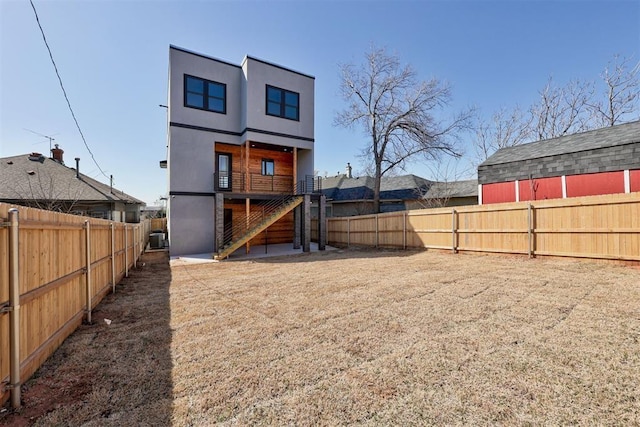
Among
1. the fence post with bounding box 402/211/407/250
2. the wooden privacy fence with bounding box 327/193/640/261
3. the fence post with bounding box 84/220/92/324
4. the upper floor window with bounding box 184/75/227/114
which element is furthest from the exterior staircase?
the fence post with bounding box 84/220/92/324

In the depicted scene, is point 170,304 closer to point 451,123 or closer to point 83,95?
point 83,95

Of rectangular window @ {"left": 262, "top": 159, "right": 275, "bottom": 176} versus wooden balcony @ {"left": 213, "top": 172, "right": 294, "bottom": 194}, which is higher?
rectangular window @ {"left": 262, "top": 159, "right": 275, "bottom": 176}

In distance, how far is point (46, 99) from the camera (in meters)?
9.55

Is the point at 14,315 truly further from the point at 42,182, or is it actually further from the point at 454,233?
the point at 42,182

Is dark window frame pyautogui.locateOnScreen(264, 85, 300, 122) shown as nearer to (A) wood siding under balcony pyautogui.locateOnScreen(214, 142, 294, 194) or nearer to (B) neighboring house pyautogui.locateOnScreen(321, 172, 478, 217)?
(A) wood siding under balcony pyautogui.locateOnScreen(214, 142, 294, 194)

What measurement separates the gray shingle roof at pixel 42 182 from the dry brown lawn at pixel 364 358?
46.6 feet

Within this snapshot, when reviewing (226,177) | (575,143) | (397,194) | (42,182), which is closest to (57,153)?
(42,182)

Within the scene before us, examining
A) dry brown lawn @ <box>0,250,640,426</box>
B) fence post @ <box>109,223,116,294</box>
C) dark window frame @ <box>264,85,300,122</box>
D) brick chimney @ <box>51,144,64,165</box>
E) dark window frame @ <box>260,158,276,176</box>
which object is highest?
dark window frame @ <box>264,85,300,122</box>

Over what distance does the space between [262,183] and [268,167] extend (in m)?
1.32

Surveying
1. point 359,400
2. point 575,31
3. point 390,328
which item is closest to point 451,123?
point 575,31

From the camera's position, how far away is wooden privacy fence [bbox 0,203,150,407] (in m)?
2.37

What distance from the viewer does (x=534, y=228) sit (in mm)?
8750

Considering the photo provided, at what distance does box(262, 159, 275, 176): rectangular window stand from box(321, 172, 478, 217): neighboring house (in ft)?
21.9

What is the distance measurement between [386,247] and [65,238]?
12051 mm
